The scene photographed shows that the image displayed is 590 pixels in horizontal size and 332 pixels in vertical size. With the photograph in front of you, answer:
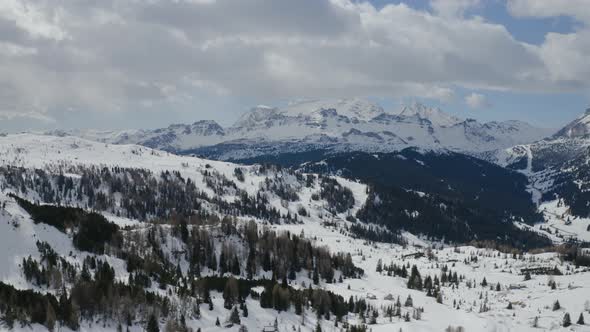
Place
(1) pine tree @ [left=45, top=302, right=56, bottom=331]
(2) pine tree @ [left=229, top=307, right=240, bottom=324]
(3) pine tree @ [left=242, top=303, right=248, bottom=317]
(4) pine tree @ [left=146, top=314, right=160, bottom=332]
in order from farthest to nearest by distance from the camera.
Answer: (3) pine tree @ [left=242, top=303, right=248, bottom=317], (2) pine tree @ [left=229, top=307, right=240, bottom=324], (4) pine tree @ [left=146, top=314, right=160, bottom=332], (1) pine tree @ [left=45, top=302, right=56, bottom=331]

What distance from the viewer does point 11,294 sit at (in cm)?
13638

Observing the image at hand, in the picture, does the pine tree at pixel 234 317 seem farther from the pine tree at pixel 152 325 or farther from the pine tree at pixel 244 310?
the pine tree at pixel 152 325

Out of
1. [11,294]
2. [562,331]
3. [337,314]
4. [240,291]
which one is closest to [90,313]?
[11,294]

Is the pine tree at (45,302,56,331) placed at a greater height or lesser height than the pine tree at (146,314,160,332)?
greater

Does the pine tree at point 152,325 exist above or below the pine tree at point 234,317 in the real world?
above

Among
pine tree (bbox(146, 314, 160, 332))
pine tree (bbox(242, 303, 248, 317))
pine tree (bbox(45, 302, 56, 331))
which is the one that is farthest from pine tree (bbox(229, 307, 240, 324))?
pine tree (bbox(45, 302, 56, 331))

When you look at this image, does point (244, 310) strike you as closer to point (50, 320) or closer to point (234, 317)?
point (234, 317)

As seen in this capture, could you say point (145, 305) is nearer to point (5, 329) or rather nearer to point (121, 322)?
point (121, 322)

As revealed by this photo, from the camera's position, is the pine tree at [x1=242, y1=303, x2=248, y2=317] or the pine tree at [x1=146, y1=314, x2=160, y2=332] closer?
the pine tree at [x1=146, y1=314, x2=160, y2=332]

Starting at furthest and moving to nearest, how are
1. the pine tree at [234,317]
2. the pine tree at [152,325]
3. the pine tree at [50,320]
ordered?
the pine tree at [234,317] < the pine tree at [152,325] < the pine tree at [50,320]

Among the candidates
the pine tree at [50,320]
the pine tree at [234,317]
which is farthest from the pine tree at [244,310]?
the pine tree at [50,320]

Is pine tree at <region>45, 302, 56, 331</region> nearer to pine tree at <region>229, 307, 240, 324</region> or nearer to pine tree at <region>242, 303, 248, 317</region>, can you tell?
pine tree at <region>229, 307, 240, 324</region>

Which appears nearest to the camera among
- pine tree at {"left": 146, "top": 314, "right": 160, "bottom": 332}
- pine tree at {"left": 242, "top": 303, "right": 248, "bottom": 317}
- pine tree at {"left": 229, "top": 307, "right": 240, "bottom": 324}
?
pine tree at {"left": 146, "top": 314, "right": 160, "bottom": 332}

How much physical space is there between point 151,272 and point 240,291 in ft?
114
